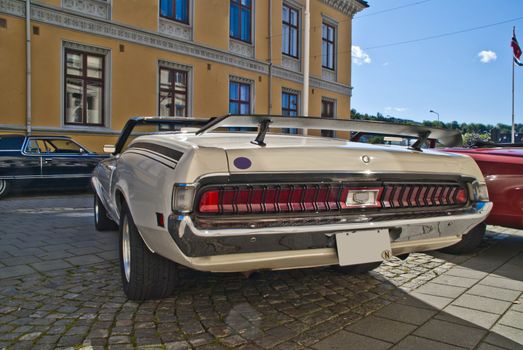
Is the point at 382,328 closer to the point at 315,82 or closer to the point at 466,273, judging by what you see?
the point at 466,273

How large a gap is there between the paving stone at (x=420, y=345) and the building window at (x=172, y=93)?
1319 centimetres

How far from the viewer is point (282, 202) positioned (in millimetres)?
2414

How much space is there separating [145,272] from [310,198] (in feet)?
3.77

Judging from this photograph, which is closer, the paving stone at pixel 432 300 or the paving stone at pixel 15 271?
the paving stone at pixel 432 300

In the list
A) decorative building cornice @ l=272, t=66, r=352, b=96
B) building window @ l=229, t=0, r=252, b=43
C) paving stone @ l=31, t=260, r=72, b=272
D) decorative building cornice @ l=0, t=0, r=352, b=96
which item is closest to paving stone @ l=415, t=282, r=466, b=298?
paving stone @ l=31, t=260, r=72, b=272

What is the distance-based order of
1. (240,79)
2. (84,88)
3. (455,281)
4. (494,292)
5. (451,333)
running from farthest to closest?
1. (240,79)
2. (84,88)
3. (455,281)
4. (494,292)
5. (451,333)

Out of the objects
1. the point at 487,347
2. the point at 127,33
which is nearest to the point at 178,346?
the point at 487,347

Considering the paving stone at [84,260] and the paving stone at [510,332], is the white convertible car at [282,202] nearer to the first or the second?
the paving stone at [510,332]

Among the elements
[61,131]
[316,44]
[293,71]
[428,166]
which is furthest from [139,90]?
[428,166]

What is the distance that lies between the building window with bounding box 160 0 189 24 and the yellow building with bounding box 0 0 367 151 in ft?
0.11

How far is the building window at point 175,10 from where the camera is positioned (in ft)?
48.6

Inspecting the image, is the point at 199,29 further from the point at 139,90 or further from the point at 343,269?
the point at 343,269

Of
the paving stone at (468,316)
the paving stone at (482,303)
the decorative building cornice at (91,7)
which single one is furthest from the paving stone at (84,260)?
the decorative building cornice at (91,7)

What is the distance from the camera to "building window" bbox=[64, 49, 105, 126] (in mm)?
12508
